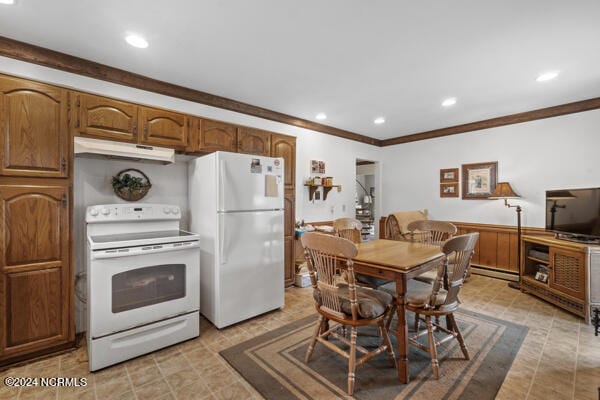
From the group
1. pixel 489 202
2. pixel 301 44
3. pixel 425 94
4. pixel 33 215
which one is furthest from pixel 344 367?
pixel 489 202

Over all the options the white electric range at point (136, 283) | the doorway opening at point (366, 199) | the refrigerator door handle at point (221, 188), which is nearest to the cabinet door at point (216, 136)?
the refrigerator door handle at point (221, 188)

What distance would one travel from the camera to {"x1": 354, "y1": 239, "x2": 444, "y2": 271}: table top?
1.95 m

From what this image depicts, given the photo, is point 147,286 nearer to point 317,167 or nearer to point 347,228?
point 347,228

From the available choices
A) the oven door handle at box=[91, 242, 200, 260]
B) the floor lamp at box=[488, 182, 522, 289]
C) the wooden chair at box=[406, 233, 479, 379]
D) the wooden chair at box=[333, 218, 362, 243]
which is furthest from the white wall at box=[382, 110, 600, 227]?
the oven door handle at box=[91, 242, 200, 260]

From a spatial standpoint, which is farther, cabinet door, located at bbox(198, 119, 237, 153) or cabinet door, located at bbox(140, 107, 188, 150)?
cabinet door, located at bbox(198, 119, 237, 153)

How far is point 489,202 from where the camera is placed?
14.9 ft

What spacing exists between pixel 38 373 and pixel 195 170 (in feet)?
6.79

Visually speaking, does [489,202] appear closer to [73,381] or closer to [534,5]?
[534,5]

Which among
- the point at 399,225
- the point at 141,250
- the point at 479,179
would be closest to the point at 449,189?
the point at 479,179

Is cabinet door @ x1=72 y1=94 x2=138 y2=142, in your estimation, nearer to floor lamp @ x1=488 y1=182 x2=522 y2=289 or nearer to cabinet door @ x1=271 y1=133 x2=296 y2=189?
cabinet door @ x1=271 y1=133 x2=296 y2=189

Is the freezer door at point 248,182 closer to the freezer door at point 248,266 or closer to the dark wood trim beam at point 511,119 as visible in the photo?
the freezer door at point 248,266

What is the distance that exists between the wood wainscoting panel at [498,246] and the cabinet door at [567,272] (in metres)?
0.93

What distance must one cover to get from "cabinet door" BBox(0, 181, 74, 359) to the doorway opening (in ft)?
14.4

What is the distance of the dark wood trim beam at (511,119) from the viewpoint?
3.64 metres
